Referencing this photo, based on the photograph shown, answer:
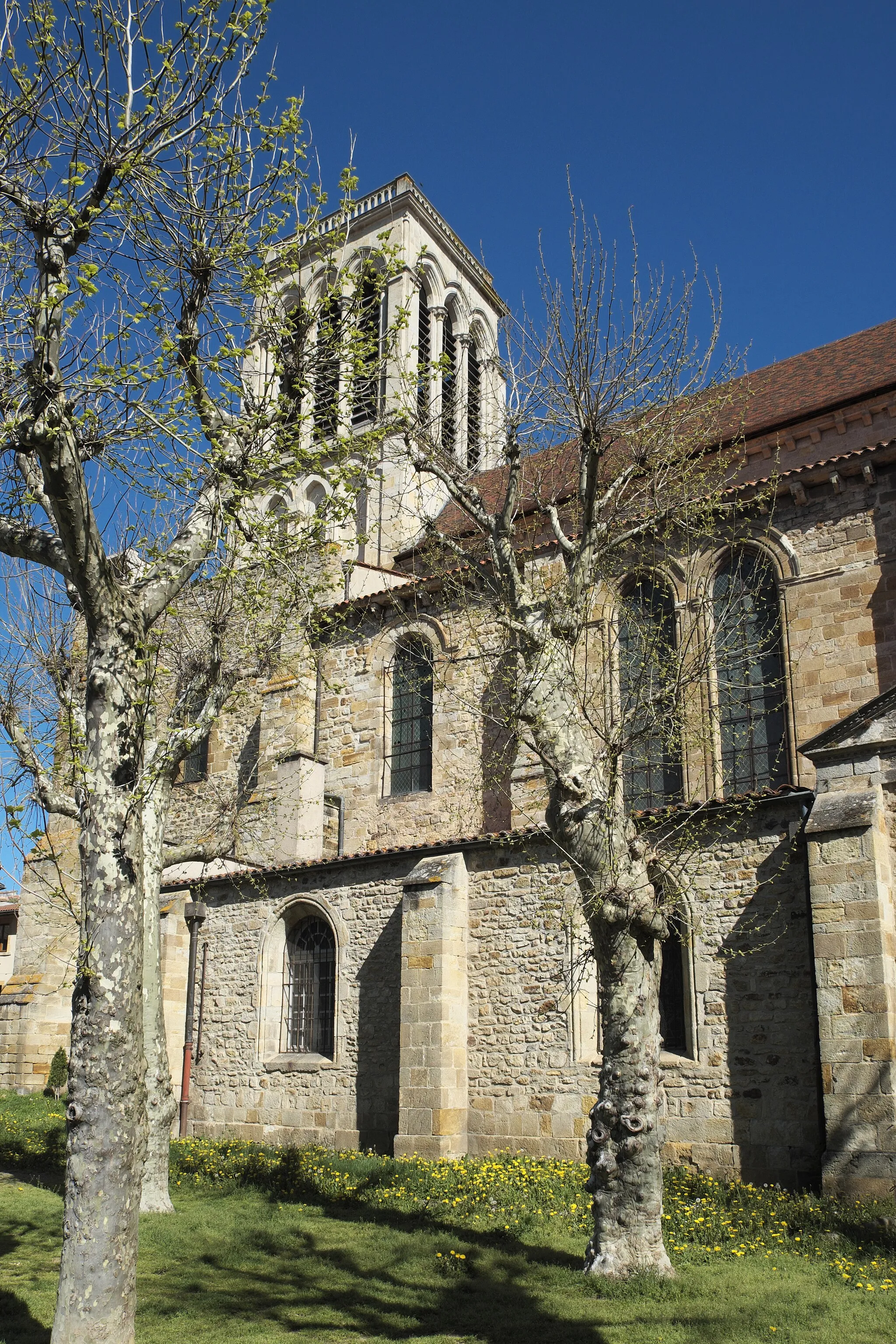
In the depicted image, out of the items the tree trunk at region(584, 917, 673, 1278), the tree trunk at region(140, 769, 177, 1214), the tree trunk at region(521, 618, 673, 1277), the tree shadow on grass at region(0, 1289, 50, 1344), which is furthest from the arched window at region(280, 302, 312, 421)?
the tree shadow on grass at region(0, 1289, 50, 1344)

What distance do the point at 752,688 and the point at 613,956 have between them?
6608 millimetres

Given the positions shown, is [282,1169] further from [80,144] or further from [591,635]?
[80,144]

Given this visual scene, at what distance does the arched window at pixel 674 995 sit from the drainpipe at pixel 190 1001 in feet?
21.8

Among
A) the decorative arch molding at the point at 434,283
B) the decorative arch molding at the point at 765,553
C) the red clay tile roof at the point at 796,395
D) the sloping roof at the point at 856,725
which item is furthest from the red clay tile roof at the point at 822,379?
the decorative arch molding at the point at 434,283

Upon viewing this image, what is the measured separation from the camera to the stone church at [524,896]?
10227 millimetres

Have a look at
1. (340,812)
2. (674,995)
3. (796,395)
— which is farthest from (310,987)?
(796,395)

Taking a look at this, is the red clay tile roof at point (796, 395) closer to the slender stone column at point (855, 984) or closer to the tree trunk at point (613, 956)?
the tree trunk at point (613, 956)

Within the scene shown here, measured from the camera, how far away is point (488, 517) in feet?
31.6

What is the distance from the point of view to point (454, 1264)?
855cm

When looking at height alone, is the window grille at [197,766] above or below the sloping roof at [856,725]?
above

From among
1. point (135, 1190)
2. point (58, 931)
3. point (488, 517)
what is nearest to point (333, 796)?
point (58, 931)

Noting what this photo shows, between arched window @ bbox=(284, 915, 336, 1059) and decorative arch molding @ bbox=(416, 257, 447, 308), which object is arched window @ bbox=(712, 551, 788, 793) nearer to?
arched window @ bbox=(284, 915, 336, 1059)

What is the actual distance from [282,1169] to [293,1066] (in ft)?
8.28

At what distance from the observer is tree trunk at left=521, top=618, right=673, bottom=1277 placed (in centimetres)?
780
